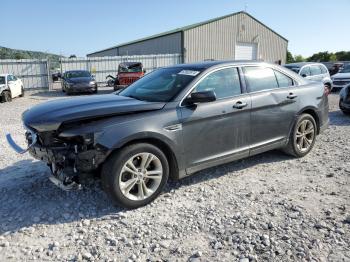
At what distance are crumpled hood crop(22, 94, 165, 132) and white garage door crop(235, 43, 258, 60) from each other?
101 feet

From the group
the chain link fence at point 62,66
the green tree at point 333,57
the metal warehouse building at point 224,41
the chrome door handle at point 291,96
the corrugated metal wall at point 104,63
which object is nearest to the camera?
the chrome door handle at point 291,96

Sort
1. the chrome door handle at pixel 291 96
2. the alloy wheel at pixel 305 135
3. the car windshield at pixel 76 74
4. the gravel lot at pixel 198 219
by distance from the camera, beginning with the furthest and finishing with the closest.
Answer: the car windshield at pixel 76 74, the alloy wheel at pixel 305 135, the chrome door handle at pixel 291 96, the gravel lot at pixel 198 219

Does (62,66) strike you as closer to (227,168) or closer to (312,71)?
(312,71)

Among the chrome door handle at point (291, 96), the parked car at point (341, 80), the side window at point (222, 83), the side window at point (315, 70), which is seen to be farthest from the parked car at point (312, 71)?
the side window at point (222, 83)

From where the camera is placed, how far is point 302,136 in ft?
17.8

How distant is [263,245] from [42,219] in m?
2.35

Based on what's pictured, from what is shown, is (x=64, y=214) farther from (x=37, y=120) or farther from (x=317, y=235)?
(x=317, y=235)

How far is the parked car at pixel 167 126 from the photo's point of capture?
3504 mm

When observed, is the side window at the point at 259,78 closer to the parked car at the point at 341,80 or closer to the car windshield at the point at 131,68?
the parked car at the point at 341,80

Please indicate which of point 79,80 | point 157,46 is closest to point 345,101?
point 79,80

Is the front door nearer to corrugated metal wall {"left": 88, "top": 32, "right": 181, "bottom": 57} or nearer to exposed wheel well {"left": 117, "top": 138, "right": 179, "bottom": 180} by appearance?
exposed wheel well {"left": 117, "top": 138, "right": 179, "bottom": 180}

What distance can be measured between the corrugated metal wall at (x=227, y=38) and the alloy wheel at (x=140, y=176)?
89.2 feet

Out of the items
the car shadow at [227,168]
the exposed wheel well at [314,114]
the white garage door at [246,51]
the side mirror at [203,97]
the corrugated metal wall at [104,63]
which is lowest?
the car shadow at [227,168]

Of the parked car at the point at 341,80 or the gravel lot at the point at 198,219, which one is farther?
the parked car at the point at 341,80
